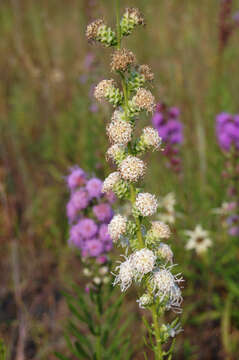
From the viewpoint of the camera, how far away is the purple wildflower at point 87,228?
6.58 ft

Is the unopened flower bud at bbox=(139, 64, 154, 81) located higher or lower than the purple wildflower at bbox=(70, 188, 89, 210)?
lower

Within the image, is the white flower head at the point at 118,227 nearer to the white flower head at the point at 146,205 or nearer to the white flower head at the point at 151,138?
the white flower head at the point at 146,205

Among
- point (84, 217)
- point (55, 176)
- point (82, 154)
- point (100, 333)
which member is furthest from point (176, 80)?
point (100, 333)

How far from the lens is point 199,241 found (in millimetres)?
2955

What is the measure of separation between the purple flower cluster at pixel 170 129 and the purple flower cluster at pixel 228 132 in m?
0.34

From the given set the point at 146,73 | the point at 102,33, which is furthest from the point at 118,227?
the point at 102,33

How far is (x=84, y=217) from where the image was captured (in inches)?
83.0

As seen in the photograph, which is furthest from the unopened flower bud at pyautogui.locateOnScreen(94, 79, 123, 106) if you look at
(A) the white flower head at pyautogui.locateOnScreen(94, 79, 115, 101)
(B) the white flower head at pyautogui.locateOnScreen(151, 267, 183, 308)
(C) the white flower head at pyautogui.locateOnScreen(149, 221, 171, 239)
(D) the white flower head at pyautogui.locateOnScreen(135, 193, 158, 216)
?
(B) the white flower head at pyautogui.locateOnScreen(151, 267, 183, 308)

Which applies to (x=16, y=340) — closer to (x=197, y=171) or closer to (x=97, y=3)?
(x=197, y=171)

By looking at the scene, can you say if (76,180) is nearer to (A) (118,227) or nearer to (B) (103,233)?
(B) (103,233)

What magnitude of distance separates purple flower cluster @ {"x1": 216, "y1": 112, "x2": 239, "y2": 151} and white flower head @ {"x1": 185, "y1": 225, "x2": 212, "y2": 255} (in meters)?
0.70

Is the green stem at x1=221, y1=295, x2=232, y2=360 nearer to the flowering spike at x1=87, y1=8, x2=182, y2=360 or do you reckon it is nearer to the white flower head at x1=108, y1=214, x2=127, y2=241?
the flowering spike at x1=87, y1=8, x2=182, y2=360

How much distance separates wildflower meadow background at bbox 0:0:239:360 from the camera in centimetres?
212

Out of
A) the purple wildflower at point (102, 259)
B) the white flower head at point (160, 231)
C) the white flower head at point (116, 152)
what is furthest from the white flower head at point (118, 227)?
the purple wildflower at point (102, 259)
